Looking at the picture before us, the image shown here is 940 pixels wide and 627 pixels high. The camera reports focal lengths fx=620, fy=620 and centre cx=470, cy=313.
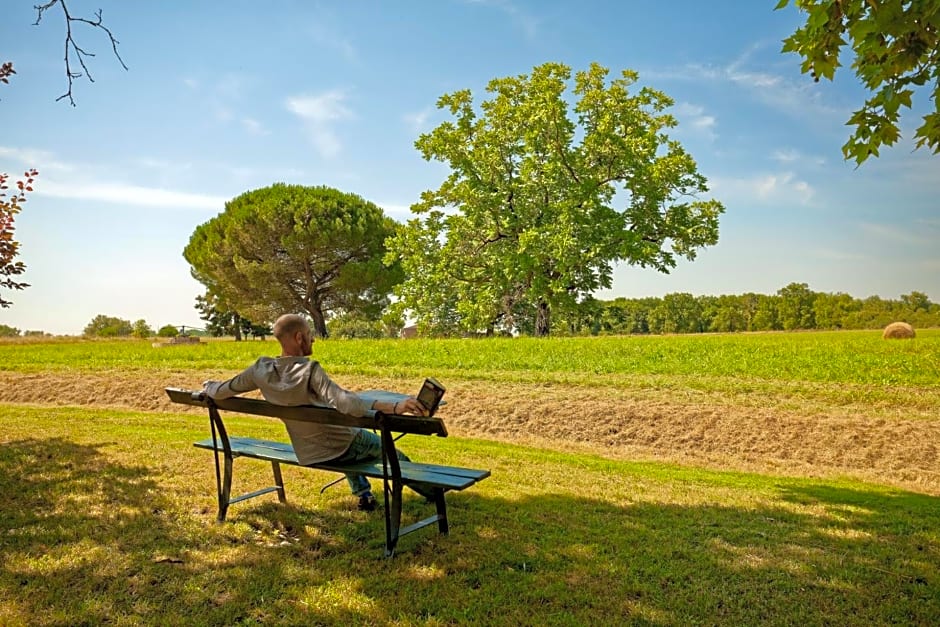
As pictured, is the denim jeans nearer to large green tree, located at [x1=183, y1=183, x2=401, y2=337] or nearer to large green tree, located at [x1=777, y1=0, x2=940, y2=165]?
large green tree, located at [x1=777, y1=0, x2=940, y2=165]

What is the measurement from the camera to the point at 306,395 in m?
4.04

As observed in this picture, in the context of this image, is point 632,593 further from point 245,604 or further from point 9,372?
point 9,372

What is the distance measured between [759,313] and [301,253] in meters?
27.2

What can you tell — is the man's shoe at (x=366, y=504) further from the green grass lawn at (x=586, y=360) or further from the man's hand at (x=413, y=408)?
the green grass lawn at (x=586, y=360)

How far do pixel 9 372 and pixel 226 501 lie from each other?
15.2 meters

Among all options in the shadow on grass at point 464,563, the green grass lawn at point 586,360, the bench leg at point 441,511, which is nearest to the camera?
the shadow on grass at point 464,563

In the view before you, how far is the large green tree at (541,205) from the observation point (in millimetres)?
23266

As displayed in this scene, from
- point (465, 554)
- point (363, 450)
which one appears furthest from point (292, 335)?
point (465, 554)

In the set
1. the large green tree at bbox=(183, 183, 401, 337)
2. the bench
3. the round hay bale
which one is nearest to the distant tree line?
the round hay bale

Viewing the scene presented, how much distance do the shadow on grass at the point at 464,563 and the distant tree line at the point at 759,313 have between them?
2334 cm

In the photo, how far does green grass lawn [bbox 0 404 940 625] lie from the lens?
329cm

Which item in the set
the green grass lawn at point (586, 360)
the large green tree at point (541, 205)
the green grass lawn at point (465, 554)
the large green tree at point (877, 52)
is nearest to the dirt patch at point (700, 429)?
the green grass lawn at point (586, 360)

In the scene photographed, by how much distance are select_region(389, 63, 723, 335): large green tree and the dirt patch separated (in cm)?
1127

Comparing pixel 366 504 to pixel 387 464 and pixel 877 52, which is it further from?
pixel 877 52
